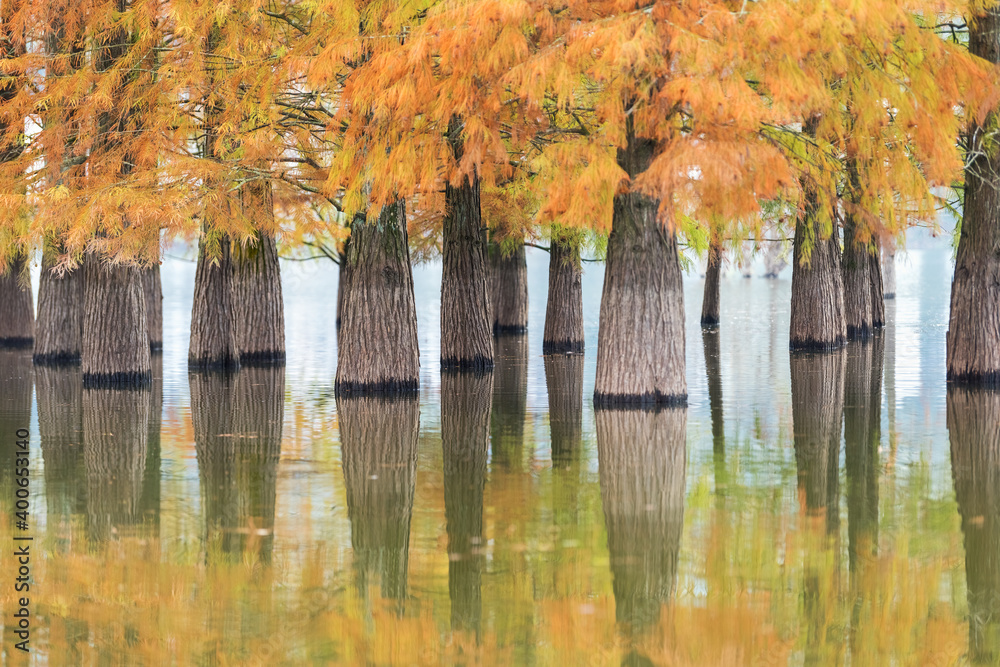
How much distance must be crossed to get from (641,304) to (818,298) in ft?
36.5

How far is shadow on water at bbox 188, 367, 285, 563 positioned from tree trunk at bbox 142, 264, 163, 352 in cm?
746

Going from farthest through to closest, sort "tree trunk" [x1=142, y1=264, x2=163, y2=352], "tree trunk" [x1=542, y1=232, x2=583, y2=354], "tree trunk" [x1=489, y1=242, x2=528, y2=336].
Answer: "tree trunk" [x1=489, y1=242, x2=528, y2=336], "tree trunk" [x1=142, y1=264, x2=163, y2=352], "tree trunk" [x1=542, y1=232, x2=583, y2=354]

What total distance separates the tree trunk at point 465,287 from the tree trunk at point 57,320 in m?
8.02

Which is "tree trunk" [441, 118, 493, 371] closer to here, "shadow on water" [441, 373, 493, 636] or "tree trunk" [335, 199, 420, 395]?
"shadow on water" [441, 373, 493, 636]

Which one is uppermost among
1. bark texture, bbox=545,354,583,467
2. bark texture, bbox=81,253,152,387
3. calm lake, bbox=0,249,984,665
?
bark texture, bbox=81,253,152,387

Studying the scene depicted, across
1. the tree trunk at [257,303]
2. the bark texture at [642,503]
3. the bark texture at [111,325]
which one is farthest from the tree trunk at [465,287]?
the bark texture at [642,503]

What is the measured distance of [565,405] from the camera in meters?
16.1

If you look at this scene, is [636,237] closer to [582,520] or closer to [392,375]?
[392,375]

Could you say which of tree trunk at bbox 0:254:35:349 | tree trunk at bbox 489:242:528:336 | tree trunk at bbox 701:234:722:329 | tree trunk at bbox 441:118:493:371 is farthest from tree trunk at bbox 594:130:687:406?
tree trunk at bbox 701:234:722:329

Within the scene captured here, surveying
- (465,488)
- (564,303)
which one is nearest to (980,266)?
(465,488)

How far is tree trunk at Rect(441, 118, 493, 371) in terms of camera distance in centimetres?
2017

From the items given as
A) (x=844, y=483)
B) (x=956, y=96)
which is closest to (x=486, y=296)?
(x=956, y=96)

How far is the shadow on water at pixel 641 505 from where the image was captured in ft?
22.5

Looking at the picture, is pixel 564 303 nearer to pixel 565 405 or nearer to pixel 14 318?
pixel 565 405
